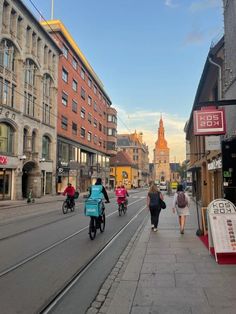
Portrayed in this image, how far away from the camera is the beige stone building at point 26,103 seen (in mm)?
33500

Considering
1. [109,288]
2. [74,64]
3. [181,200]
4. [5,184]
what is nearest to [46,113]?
[5,184]

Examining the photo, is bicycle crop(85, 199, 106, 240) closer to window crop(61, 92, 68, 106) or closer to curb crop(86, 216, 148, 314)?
curb crop(86, 216, 148, 314)

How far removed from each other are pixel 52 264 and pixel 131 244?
121 inches

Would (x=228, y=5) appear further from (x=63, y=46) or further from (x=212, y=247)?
(x=63, y=46)

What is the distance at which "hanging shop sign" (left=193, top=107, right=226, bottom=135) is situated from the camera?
11891mm

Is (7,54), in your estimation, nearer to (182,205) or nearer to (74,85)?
(74,85)

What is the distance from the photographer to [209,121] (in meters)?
12.0

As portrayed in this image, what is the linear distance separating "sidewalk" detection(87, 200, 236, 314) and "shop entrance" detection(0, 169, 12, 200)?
25915 mm

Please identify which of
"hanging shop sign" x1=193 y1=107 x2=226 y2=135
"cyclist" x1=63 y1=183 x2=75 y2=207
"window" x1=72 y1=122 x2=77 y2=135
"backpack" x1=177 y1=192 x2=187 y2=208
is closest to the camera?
"hanging shop sign" x1=193 y1=107 x2=226 y2=135

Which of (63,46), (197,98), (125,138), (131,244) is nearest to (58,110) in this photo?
(63,46)

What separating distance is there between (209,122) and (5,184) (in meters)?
25.7

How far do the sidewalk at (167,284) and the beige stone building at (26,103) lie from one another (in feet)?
85.6

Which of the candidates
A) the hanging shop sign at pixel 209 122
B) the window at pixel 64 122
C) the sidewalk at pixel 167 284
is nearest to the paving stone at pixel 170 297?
the sidewalk at pixel 167 284

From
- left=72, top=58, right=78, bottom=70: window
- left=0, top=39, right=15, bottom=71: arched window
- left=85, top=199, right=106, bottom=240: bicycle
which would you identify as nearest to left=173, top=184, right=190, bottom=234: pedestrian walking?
left=85, top=199, right=106, bottom=240: bicycle
